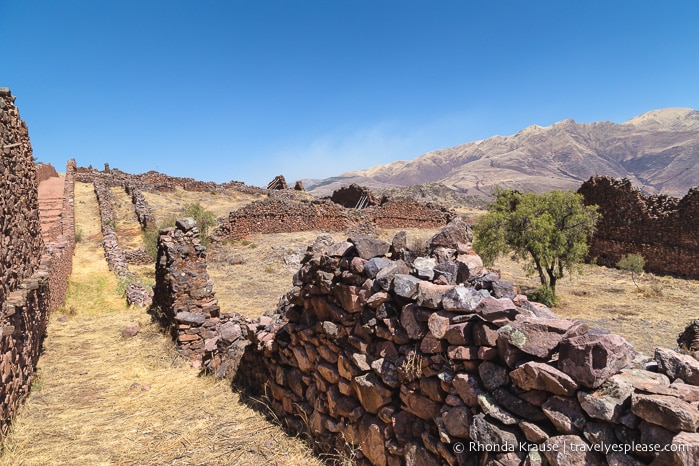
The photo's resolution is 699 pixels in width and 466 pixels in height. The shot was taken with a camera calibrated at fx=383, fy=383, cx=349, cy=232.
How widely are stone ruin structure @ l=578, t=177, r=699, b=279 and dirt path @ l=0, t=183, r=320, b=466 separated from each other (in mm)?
20304

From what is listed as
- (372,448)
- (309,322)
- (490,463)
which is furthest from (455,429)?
Answer: (309,322)

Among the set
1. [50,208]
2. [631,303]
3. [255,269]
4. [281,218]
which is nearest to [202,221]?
[281,218]

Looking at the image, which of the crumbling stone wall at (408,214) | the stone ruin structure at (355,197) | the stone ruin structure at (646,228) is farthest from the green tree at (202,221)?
the stone ruin structure at (646,228)

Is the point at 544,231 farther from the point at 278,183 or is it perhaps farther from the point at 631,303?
the point at 278,183

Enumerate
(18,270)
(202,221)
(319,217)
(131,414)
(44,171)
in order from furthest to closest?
1. (44,171)
2. (319,217)
3. (202,221)
4. (18,270)
5. (131,414)

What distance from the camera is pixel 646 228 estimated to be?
18.8 meters

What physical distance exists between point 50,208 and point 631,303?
106 ft

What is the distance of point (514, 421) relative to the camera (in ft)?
9.02

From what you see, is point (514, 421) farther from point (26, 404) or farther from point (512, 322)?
point (26, 404)

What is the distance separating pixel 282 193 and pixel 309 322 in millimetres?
40054

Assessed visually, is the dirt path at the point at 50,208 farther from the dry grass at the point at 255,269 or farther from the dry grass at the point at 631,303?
the dry grass at the point at 631,303

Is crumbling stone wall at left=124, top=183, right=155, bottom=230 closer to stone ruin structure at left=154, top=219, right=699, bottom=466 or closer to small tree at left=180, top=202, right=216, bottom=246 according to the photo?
small tree at left=180, top=202, right=216, bottom=246

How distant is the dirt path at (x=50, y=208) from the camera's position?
61.3ft

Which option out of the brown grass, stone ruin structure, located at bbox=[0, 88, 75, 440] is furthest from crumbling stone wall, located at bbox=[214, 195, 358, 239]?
stone ruin structure, located at bbox=[0, 88, 75, 440]
